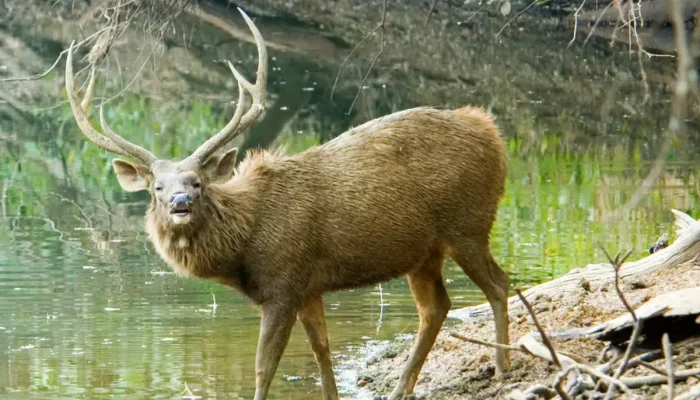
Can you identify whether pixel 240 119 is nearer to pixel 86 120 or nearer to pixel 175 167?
pixel 175 167

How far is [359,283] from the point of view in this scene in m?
7.95

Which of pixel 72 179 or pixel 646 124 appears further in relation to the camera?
pixel 646 124

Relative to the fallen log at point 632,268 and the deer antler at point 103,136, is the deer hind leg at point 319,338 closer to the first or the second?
the deer antler at point 103,136

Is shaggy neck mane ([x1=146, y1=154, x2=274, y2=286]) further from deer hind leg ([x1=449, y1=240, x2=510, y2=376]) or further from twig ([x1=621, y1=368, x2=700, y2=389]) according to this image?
twig ([x1=621, y1=368, x2=700, y2=389])

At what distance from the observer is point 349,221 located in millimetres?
7836

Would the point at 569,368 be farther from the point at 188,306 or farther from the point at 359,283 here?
the point at 188,306

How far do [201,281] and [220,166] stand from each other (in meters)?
4.33

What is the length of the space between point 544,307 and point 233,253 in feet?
9.56

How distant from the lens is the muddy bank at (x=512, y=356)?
792 centimetres

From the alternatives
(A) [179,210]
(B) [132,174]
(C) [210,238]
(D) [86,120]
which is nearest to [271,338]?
(C) [210,238]

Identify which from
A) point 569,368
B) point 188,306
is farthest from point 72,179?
point 569,368

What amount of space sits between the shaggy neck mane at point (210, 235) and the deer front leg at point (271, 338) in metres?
0.34

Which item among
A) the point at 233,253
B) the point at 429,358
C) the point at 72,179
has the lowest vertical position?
the point at 429,358

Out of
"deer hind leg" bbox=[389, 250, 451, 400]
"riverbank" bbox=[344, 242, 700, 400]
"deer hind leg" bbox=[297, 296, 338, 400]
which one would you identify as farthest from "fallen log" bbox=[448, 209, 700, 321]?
"deer hind leg" bbox=[297, 296, 338, 400]
